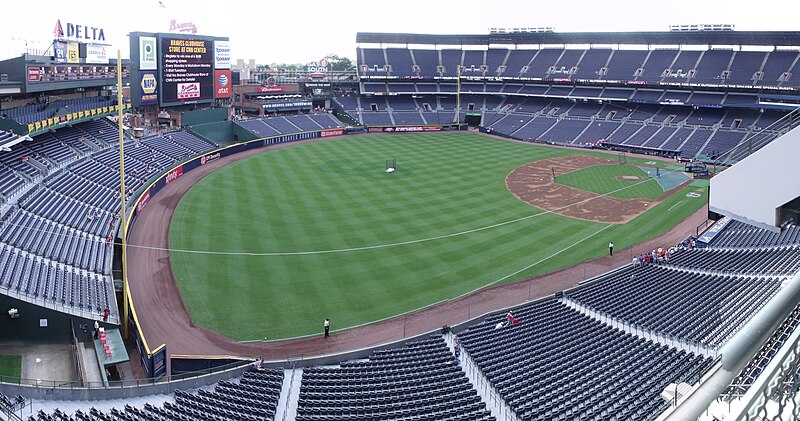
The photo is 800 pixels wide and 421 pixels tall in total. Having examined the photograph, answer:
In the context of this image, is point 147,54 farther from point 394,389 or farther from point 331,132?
point 394,389

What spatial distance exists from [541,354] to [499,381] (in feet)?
8.58

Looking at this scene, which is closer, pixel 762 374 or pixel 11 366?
pixel 762 374

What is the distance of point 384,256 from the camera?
35.3 meters

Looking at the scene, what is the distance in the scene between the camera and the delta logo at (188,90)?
64.3 m

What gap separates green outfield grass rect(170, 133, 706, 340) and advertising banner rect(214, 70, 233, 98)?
40.4 ft

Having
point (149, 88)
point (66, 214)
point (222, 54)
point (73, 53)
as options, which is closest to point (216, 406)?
point (66, 214)

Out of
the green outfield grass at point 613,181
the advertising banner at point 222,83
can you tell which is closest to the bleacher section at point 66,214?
the advertising banner at point 222,83

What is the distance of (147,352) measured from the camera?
2212cm

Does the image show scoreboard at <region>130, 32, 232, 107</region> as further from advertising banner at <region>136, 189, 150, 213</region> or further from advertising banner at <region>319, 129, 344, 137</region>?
advertising banner at <region>136, 189, 150, 213</region>

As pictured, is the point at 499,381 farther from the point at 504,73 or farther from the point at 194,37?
the point at 504,73

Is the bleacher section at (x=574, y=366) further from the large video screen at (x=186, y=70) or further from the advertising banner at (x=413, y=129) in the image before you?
the advertising banner at (x=413, y=129)

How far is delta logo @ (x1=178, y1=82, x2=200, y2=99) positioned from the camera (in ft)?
211

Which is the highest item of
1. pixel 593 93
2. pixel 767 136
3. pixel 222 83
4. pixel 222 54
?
pixel 222 54

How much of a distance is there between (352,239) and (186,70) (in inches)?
1429
